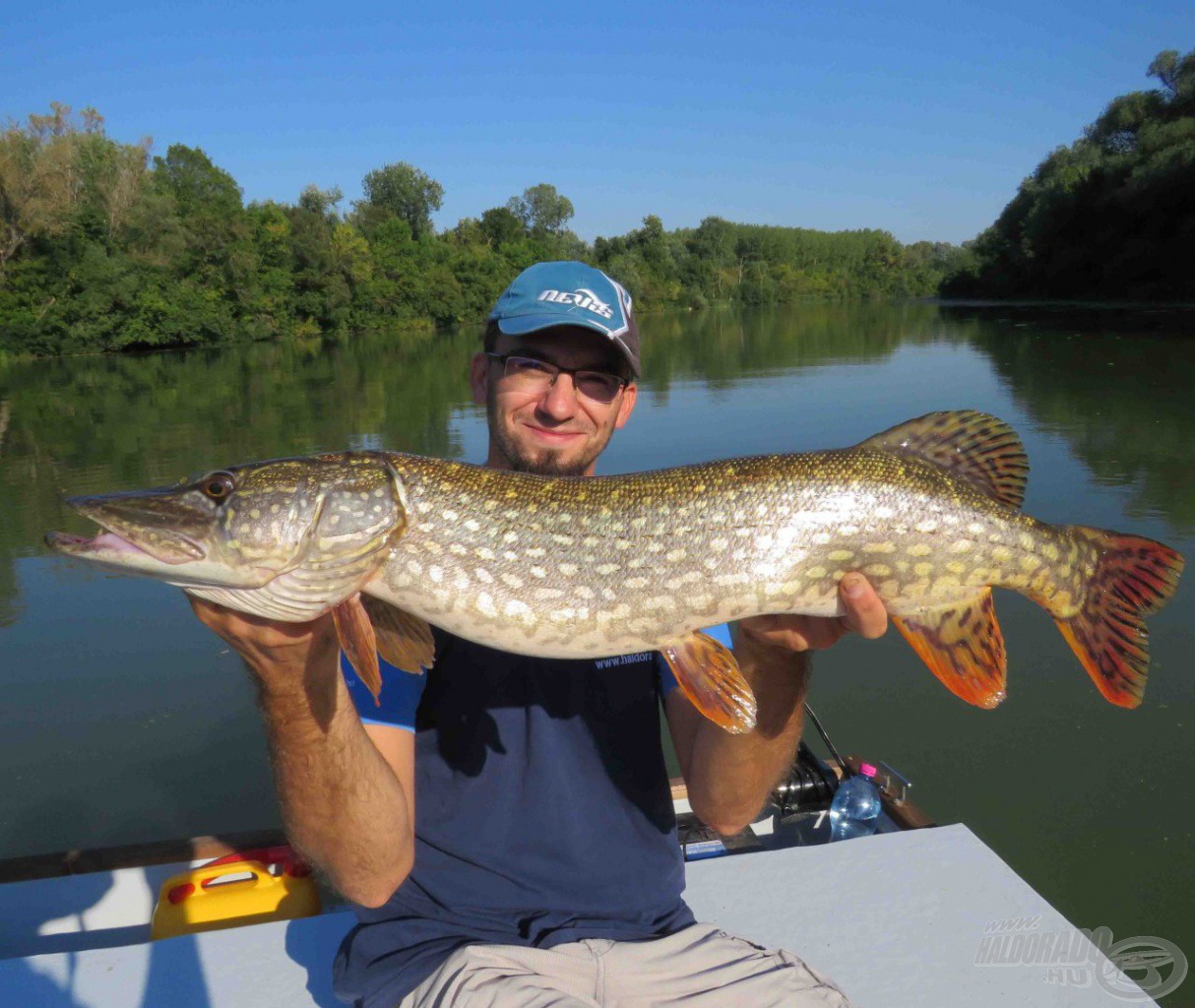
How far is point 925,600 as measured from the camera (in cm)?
205

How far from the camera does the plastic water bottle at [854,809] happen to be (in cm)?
322

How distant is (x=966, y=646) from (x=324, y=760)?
1580 mm

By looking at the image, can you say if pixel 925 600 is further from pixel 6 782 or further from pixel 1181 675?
pixel 6 782

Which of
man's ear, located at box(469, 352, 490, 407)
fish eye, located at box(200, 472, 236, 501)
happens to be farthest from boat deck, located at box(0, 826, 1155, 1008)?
man's ear, located at box(469, 352, 490, 407)

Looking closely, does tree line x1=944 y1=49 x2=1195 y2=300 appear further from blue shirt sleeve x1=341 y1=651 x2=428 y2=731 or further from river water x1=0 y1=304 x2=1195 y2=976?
blue shirt sleeve x1=341 y1=651 x2=428 y2=731

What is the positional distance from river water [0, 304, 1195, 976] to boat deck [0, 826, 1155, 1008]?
5.15 feet

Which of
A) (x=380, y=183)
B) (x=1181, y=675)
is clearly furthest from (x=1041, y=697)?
(x=380, y=183)

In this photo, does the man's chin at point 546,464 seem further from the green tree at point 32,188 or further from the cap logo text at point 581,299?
the green tree at point 32,188

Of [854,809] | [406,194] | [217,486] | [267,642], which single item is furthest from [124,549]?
[406,194]

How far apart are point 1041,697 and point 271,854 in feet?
14.4

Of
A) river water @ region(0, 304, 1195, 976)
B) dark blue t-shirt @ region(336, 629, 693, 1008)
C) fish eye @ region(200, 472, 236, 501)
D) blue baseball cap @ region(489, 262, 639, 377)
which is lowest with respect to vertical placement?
river water @ region(0, 304, 1195, 976)

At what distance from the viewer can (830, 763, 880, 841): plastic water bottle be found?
3217mm

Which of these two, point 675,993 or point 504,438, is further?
point 504,438

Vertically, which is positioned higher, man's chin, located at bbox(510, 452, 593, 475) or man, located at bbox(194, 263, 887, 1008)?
man's chin, located at bbox(510, 452, 593, 475)
